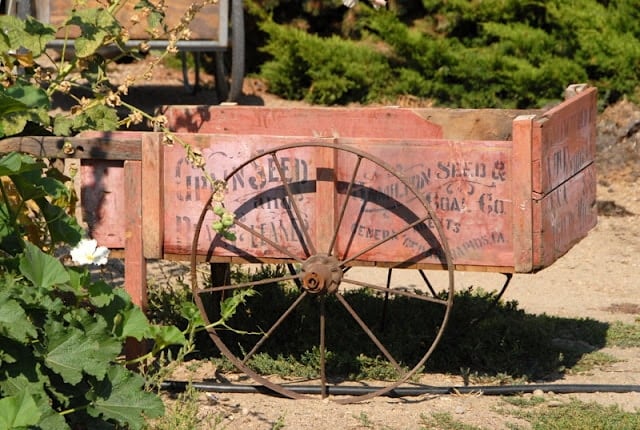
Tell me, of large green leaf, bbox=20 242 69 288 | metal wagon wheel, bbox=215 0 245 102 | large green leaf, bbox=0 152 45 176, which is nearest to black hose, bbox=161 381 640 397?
large green leaf, bbox=20 242 69 288

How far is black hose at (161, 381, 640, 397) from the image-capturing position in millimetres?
4762

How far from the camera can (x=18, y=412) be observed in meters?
3.29

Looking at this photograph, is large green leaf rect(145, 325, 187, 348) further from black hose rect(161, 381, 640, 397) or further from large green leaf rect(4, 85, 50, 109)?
large green leaf rect(4, 85, 50, 109)

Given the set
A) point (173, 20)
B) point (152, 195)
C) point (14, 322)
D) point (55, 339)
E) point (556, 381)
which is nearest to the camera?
point (14, 322)

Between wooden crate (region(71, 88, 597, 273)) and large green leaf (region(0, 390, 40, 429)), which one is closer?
large green leaf (region(0, 390, 40, 429))

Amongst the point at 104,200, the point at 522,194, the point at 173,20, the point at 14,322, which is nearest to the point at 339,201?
the point at 522,194

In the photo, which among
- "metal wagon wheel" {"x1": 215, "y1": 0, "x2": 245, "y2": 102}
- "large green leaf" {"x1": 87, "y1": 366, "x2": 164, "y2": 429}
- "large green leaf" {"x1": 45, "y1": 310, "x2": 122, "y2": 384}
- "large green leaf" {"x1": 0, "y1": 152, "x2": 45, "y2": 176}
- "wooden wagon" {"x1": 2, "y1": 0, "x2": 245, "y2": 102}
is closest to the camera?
"large green leaf" {"x1": 45, "y1": 310, "x2": 122, "y2": 384}

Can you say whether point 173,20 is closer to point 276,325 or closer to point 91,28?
point 91,28

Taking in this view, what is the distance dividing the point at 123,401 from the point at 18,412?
51 cm

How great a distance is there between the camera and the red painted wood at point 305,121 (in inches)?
214

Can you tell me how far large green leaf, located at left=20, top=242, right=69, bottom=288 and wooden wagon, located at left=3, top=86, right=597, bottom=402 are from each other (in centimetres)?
80

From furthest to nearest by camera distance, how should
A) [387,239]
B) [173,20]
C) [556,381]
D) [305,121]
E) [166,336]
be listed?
[173,20] < [305,121] < [556,381] < [387,239] < [166,336]

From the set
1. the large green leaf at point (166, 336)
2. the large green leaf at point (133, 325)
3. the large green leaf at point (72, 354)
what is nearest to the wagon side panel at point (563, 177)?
the large green leaf at point (166, 336)

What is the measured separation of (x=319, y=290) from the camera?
14.9 ft
